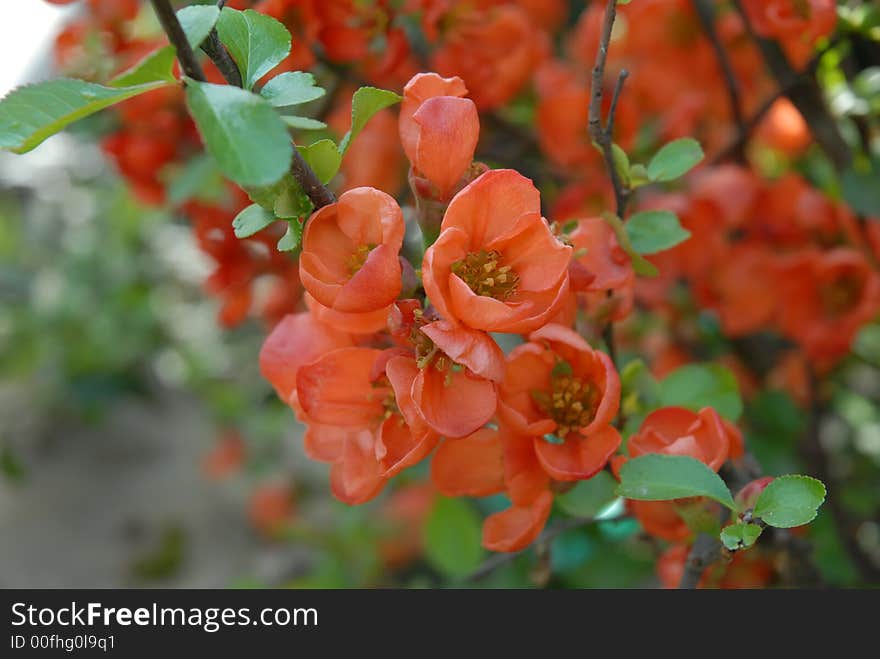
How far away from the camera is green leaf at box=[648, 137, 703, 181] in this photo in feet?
2.16

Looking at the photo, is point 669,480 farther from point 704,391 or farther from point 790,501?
point 704,391

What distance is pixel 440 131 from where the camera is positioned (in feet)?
1.86

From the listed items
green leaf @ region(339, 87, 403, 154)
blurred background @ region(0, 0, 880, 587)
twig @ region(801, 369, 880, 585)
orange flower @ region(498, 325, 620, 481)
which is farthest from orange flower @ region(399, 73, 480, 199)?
blurred background @ region(0, 0, 880, 587)

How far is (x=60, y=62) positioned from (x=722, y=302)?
898 millimetres

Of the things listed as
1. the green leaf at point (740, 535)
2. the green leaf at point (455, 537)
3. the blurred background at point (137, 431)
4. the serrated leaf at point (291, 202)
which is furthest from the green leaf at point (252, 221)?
the blurred background at point (137, 431)

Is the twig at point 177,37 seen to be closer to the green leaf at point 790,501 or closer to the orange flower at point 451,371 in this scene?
the orange flower at point 451,371

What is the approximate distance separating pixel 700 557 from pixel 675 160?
289 millimetres

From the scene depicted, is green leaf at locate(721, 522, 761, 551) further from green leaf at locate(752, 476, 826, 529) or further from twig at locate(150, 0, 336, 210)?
twig at locate(150, 0, 336, 210)

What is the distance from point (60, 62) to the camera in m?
1.13

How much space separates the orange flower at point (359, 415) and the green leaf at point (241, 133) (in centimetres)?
16

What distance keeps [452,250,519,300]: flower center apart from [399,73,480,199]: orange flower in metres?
0.05

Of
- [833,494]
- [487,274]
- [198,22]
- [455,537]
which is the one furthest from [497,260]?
[833,494]

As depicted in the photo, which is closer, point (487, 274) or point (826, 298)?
point (487, 274)

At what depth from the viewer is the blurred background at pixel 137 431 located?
1958 millimetres
